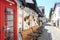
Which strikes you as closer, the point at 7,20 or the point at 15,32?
the point at 7,20

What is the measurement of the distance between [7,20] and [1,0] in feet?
2.29

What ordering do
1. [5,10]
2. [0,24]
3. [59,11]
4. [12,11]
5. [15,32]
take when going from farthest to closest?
[59,11]
[15,32]
[12,11]
[5,10]
[0,24]

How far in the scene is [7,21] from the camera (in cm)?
410

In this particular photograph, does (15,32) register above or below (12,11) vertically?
below

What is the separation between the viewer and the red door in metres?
3.67

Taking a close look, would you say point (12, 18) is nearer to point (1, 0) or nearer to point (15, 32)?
point (15, 32)

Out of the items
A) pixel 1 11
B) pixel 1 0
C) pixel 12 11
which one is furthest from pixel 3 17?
pixel 12 11

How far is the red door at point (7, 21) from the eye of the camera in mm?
3668

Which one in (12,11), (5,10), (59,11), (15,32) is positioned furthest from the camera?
(59,11)

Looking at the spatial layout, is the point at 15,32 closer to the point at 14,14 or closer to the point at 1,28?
the point at 14,14

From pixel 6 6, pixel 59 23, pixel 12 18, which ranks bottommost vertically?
pixel 59 23

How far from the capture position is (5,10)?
3900 mm

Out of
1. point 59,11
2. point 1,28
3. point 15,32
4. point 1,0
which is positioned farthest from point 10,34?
point 59,11

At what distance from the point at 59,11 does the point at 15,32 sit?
24858 mm
